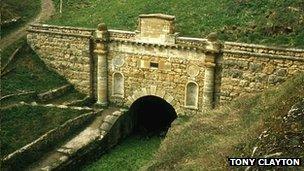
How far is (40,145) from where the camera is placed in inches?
954

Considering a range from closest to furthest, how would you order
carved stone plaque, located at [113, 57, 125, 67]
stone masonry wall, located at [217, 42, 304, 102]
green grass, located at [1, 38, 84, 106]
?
stone masonry wall, located at [217, 42, 304, 102] → green grass, located at [1, 38, 84, 106] → carved stone plaque, located at [113, 57, 125, 67]

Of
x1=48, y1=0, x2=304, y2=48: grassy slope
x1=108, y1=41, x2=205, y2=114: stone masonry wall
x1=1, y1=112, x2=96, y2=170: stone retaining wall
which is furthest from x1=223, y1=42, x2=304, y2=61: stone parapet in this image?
x1=1, y1=112, x2=96, y2=170: stone retaining wall

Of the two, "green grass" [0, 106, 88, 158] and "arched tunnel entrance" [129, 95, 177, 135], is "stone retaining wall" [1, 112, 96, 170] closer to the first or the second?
"green grass" [0, 106, 88, 158]

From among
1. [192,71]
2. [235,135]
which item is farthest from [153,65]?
[235,135]

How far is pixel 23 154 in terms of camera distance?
23031mm

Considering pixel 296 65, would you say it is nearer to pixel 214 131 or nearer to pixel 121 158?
pixel 214 131

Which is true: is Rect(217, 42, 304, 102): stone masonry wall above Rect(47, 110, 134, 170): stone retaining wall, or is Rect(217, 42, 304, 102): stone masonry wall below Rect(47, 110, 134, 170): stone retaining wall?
above

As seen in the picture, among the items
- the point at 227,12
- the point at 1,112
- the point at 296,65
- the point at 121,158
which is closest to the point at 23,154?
the point at 1,112

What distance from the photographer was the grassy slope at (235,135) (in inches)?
629

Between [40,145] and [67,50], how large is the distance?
8.12 meters

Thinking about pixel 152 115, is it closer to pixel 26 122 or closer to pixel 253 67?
pixel 253 67

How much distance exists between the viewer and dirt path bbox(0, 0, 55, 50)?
104ft

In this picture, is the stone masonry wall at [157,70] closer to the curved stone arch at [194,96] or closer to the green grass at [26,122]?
the curved stone arch at [194,96]

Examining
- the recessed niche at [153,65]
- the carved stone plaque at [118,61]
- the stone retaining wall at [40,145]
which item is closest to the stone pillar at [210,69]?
the recessed niche at [153,65]
